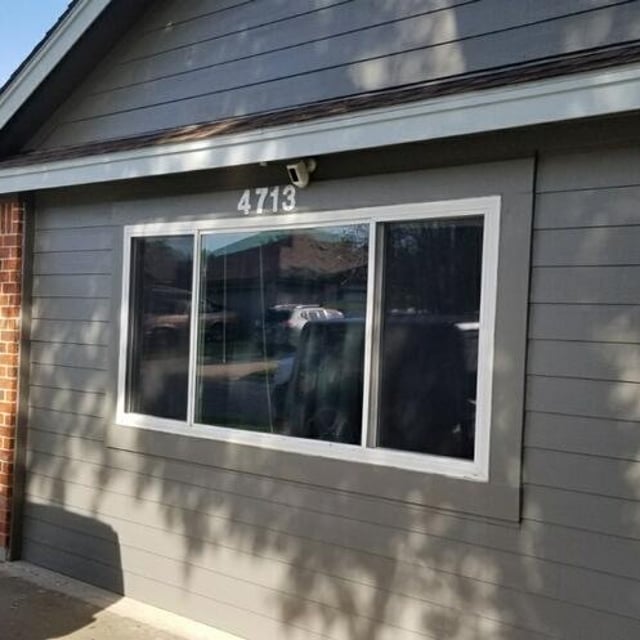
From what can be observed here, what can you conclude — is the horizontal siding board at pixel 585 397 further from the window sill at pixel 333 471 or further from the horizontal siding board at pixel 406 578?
the horizontal siding board at pixel 406 578

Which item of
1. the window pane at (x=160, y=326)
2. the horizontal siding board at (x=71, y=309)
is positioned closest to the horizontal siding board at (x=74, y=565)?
the window pane at (x=160, y=326)

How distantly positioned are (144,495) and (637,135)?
3654 millimetres

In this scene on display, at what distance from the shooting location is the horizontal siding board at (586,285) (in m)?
3.34

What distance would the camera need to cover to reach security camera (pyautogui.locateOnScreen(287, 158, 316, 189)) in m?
4.39

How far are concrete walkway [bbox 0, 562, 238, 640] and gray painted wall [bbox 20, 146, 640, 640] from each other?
0.13 m

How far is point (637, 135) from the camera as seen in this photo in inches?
130

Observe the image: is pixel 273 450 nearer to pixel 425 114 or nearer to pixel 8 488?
pixel 425 114


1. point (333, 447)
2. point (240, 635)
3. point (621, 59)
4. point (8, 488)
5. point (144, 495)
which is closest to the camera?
point (621, 59)

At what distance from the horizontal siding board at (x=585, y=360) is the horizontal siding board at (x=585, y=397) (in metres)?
0.03

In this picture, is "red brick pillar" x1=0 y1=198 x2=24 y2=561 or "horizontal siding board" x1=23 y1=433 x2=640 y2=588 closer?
"horizontal siding board" x1=23 y1=433 x2=640 y2=588

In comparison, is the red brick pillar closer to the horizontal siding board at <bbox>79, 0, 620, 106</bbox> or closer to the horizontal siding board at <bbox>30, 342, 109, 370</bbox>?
the horizontal siding board at <bbox>30, 342, 109, 370</bbox>

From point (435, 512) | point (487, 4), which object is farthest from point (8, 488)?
point (487, 4)

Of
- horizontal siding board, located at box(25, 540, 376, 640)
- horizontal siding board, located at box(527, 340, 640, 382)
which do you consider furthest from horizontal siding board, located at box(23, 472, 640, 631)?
horizontal siding board, located at box(527, 340, 640, 382)

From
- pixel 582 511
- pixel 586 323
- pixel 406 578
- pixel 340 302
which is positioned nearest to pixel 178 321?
pixel 340 302
